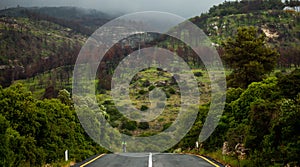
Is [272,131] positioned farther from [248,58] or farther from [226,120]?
[248,58]

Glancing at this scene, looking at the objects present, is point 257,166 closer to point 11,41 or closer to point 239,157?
point 239,157

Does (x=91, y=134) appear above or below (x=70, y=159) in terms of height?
below

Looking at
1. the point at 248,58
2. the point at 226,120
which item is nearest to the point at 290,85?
the point at 226,120

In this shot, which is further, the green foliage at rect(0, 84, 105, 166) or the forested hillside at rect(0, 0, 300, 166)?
the green foliage at rect(0, 84, 105, 166)

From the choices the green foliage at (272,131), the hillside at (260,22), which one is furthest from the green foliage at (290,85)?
the hillside at (260,22)

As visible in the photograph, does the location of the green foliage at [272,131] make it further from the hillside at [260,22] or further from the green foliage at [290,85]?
the hillside at [260,22]

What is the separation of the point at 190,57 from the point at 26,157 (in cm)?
11472

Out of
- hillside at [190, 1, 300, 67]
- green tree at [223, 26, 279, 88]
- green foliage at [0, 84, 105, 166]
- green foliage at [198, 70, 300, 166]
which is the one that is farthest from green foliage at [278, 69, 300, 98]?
hillside at [190, 1, 300, 67]

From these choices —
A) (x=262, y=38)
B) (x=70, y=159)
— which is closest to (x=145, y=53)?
(x=262, y=38)

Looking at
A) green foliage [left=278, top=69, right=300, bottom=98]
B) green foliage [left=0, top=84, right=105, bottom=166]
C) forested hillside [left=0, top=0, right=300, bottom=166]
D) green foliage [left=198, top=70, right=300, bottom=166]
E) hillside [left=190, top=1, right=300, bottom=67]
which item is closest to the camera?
green foliage [left=198, top=70, right=300, bottom=166]

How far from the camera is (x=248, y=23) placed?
164 m

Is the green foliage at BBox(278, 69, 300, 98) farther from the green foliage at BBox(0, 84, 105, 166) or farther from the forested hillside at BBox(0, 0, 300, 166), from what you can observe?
the green foliage at BBox(0, 84, 105, 166)

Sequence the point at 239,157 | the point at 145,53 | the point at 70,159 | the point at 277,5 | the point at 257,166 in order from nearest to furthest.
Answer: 1. the point at 257,166
2. the point at 239,157
3. the point at 70,159
4. the point at 145,53
5. the point at 277,5

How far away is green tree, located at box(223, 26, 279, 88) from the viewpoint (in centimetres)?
3069
